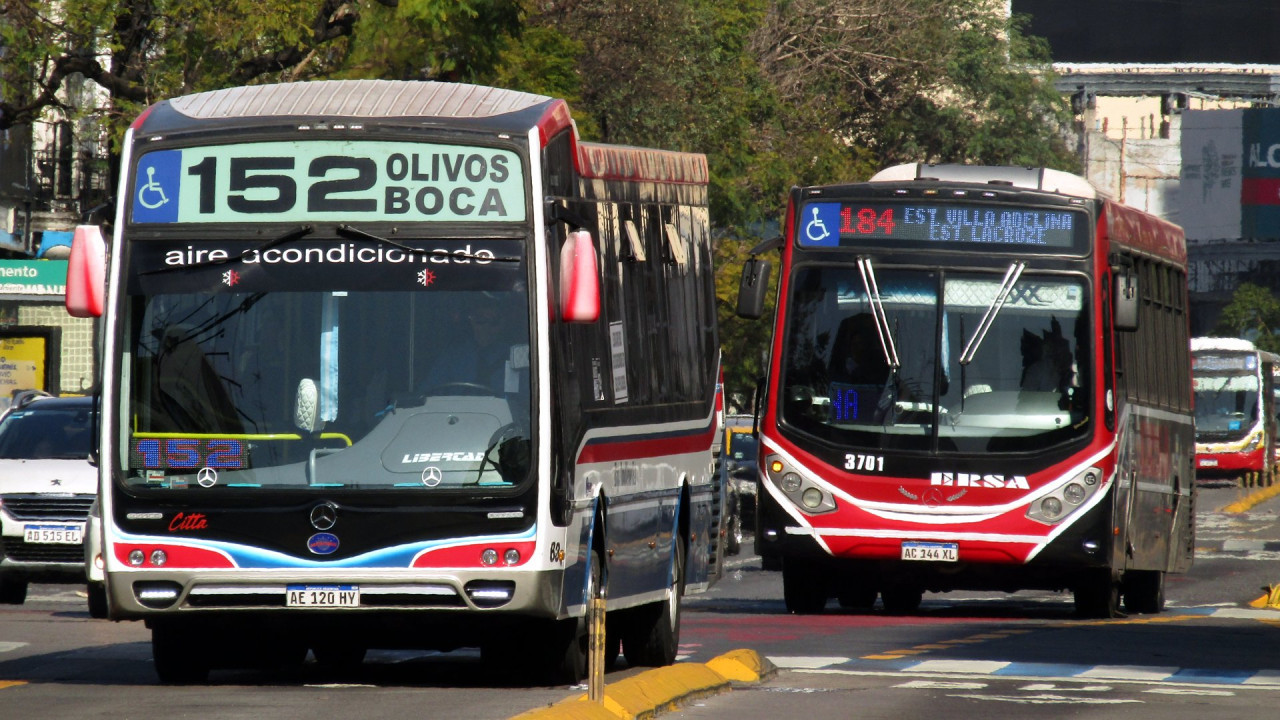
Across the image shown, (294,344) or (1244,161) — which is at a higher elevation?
(1244,161)

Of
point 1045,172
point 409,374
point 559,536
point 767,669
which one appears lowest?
point 767,669

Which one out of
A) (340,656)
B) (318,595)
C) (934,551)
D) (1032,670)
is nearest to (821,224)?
(934,551)

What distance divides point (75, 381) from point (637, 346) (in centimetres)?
3124

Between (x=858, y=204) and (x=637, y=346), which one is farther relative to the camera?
(x=858, y=204)

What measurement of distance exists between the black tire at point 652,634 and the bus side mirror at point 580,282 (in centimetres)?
293

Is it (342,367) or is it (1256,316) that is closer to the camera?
(342,367)

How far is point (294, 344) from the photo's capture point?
418 inches

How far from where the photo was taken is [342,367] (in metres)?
10.6

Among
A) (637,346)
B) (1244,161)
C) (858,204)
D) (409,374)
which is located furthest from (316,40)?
(1244,161)

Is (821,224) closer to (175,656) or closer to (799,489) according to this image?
(799,489)

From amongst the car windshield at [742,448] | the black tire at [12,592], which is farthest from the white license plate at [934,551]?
the car windshield at [742,448]

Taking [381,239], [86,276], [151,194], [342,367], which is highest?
[151,194]

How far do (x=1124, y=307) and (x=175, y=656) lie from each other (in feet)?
29.8

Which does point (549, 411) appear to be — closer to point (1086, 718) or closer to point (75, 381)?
point (1086, 718)
